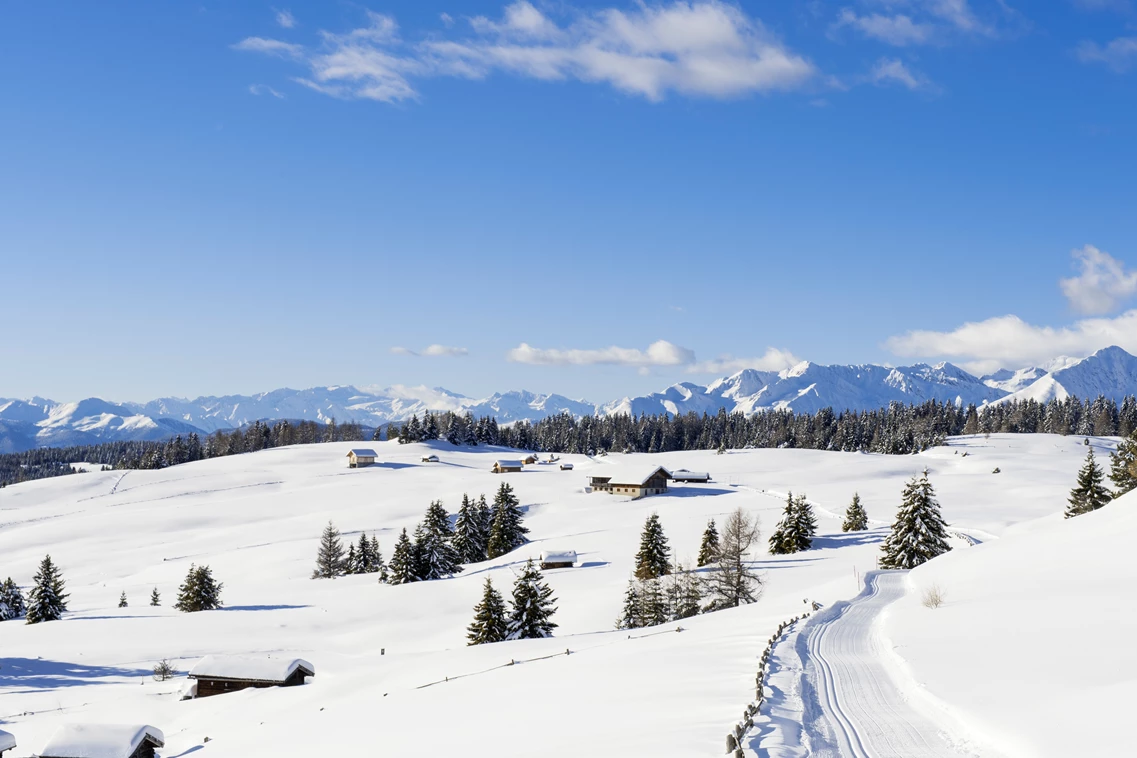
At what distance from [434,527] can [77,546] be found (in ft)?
148

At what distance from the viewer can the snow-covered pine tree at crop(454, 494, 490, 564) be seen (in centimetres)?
7544

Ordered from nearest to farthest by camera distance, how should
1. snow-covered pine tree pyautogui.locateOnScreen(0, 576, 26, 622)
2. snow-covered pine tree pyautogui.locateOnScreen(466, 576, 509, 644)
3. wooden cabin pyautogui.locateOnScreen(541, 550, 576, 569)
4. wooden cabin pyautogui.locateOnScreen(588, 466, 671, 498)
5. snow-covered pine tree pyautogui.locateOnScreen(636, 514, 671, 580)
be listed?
snow-covered pine tree pyautogui.locateOnScreen(466, 576, 509, 644)
snow-covered pine tree pyautogui.locateOnScreen(636, 514, 671, 580)
snow-covered pine tree pyautogui.locateOnScreen(0, 576, 26, 622)
wooden cabin pyautogui.locateOnScreen(541, 550, 576, 569)
wooden cabin pyautogui.locateOnScreen(588, 466, 671, 498)

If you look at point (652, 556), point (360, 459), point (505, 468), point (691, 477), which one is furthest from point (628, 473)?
point (360, 459)

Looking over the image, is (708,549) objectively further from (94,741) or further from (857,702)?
(94,741)

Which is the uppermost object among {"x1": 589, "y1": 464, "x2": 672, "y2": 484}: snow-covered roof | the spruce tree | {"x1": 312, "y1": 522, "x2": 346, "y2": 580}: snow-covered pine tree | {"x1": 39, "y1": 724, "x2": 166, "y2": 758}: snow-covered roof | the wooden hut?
the spruce tree

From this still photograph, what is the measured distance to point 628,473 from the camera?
4065 inches

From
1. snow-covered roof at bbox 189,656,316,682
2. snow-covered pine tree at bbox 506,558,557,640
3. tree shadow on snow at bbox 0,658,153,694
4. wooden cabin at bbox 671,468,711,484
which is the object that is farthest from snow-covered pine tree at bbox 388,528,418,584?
wooden cabin at bbox 671,468,711,484

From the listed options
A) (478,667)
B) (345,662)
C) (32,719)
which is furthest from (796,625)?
(32,719)

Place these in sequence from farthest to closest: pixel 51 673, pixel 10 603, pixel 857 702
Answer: pixel 10 603, pixel 51 673, pixel 857 702

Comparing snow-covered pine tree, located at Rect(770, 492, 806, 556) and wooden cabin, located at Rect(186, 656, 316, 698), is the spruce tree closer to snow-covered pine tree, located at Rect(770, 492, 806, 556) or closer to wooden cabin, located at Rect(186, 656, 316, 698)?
snow-covered pine tree, located at Rect(770, 492, 806, 556)

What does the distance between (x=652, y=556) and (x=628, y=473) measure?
4670 centimetres

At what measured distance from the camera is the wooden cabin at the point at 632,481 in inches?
3932

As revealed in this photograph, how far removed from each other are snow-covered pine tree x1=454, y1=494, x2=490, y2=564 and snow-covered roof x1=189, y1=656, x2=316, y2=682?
37610mm

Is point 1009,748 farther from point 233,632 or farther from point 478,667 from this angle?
point 233,632
